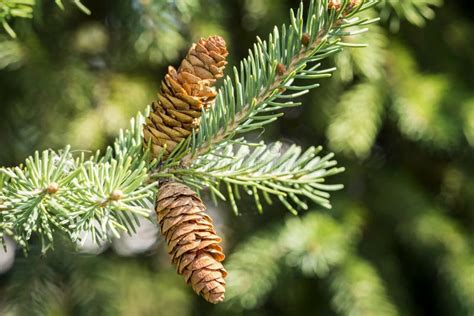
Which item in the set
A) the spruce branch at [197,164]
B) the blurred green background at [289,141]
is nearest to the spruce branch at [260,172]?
the spruce branch at [197,164]

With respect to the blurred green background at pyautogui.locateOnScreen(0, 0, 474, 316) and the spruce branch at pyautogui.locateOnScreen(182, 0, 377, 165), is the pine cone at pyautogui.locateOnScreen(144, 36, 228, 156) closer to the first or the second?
the spruce branch at pyautogui.locateOnScreen(182, 0, 377, 165)

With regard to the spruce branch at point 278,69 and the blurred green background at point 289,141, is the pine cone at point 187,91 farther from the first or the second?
the blurred green background at point 289,141

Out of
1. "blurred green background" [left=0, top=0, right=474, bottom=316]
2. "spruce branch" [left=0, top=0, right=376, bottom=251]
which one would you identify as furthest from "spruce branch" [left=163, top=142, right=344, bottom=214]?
"blurred green background" [left=0, top=0, right=474, bottom=316]

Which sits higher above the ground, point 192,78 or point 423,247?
point 192,78

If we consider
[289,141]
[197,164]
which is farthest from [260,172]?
[289,141]

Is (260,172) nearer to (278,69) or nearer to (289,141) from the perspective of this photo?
(278,69)

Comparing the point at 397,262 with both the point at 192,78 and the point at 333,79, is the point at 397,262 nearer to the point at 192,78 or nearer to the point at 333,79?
the point at 333,79

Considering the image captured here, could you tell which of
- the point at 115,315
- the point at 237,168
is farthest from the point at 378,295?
the point at 237,168
